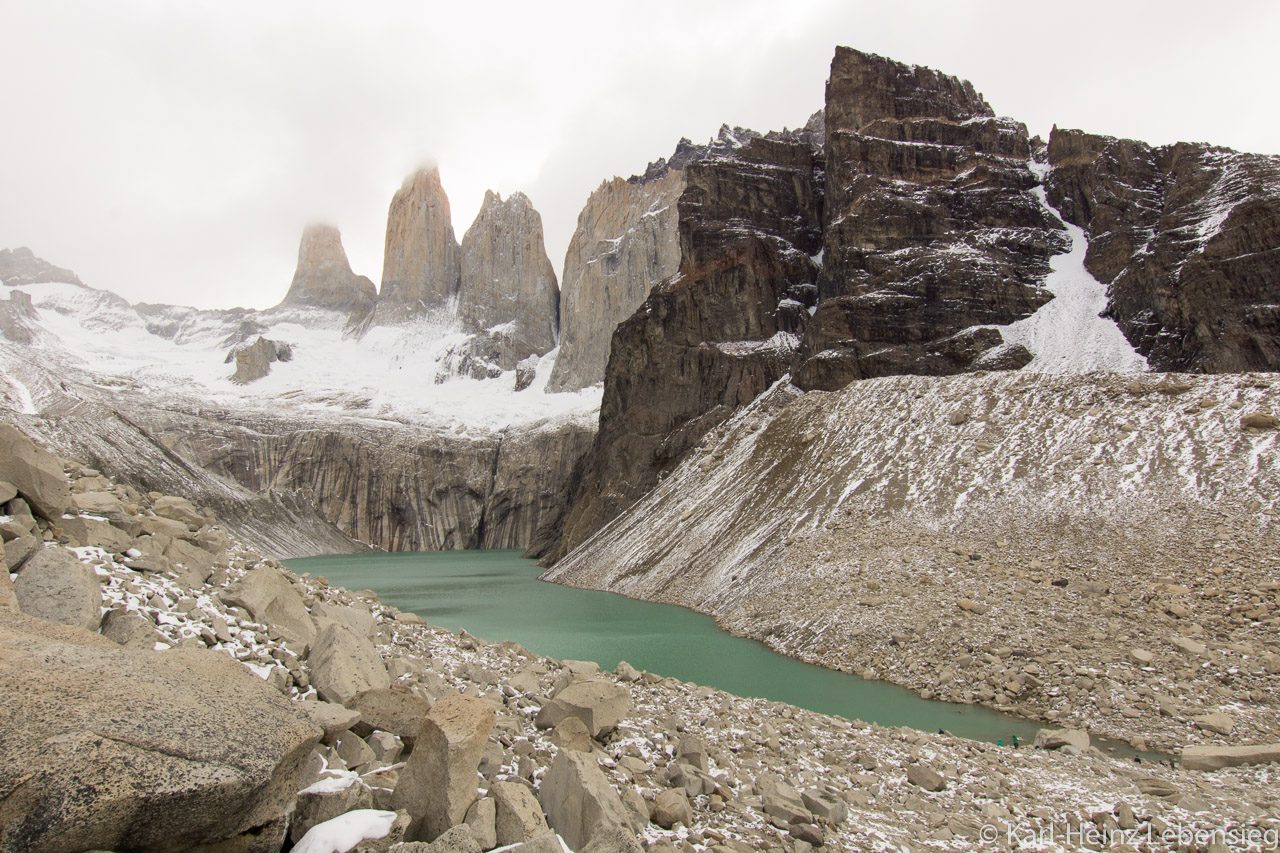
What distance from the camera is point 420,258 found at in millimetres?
159875

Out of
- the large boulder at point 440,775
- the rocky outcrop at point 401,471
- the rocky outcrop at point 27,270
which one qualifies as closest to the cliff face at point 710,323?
the rocky outcrop at point 401,471

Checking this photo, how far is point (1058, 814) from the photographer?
8141mm

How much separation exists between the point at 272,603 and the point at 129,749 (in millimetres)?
5987

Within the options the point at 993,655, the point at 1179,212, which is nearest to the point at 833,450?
the point at 993,655

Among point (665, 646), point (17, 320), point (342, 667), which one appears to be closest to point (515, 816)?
point (342, 667)

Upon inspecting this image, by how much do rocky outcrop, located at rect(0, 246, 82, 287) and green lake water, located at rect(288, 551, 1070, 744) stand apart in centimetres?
20821

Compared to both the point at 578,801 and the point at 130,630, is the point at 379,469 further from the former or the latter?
the point at 578,801

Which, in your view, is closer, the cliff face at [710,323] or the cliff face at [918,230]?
the cliff face at [918,230]

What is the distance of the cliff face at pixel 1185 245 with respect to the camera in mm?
44188

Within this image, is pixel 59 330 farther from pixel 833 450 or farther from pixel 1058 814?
pixel 1058 814

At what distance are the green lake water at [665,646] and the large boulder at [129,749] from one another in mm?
12611

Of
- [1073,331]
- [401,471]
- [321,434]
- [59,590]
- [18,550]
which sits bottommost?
[401,471]

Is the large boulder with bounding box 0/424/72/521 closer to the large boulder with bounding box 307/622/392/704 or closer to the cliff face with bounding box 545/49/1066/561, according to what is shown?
the large boulder with bounding box 307/622/392/704

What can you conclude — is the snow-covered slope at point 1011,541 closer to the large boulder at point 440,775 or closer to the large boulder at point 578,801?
the large boulder at point 578,801
